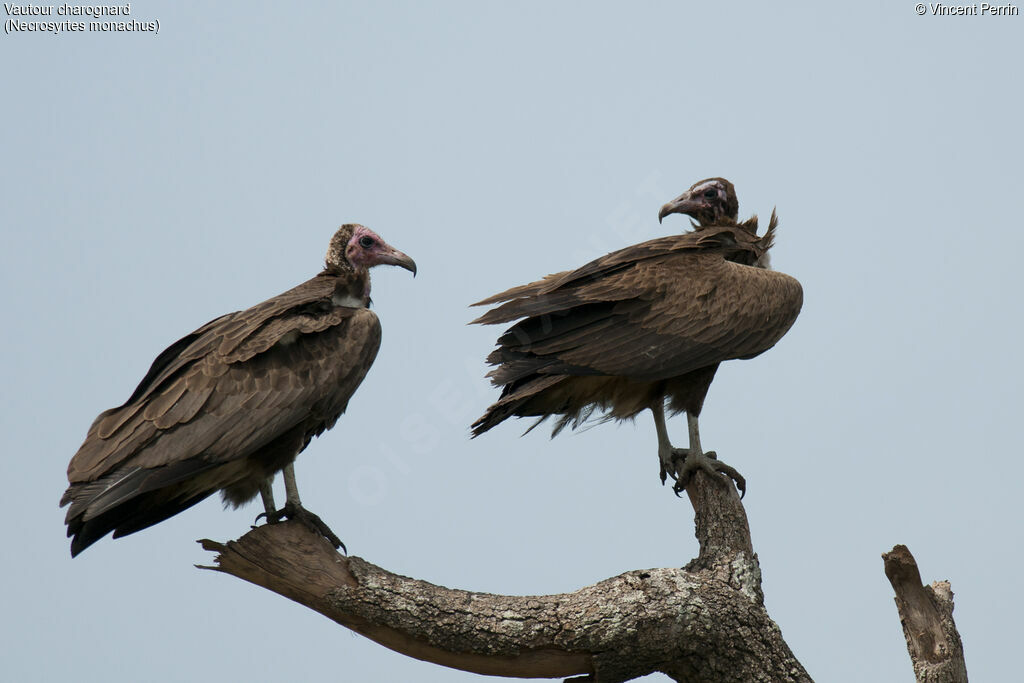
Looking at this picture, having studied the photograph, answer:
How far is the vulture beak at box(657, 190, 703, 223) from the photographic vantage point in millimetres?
8617

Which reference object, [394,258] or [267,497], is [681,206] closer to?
[394,258]

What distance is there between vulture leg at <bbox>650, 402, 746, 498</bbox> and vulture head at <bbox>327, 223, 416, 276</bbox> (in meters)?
1.81

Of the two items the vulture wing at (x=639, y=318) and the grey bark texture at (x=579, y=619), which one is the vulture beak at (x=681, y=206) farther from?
the grey bark texture at (x=579, y=619)

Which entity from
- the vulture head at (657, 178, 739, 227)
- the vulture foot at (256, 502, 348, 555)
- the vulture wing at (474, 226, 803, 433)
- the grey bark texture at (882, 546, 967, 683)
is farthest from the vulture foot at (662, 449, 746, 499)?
the vulture foot at (256, 502, 348, 555)

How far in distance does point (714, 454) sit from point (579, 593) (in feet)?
4.95

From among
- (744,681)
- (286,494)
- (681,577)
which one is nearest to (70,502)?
(286,494)

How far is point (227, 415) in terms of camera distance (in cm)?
675

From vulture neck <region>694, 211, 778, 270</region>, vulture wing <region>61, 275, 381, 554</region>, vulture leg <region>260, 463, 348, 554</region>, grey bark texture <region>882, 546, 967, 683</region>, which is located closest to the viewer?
vulture wing <region>61, 275, 381, 554</region>

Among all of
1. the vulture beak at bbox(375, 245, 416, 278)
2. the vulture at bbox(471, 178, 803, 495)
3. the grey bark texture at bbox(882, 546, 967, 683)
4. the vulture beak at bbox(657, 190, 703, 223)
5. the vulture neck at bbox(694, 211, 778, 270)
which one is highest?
the vulture beak at bbox(657, 190, 703, 223)

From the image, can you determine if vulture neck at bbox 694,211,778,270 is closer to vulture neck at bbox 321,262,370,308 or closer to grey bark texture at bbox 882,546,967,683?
vulture neck at bbox 321,262,370,308

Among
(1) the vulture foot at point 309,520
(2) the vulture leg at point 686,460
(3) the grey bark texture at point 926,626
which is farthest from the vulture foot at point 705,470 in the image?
(1) the vulture foot at point 309,520

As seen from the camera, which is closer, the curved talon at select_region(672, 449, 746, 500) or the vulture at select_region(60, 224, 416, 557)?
the vulture at select_region(60, 224, 416, 557)

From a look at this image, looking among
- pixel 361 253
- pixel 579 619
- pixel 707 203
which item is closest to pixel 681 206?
pixel 707 203

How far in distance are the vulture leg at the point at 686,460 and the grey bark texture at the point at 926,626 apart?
1165 millimetres
